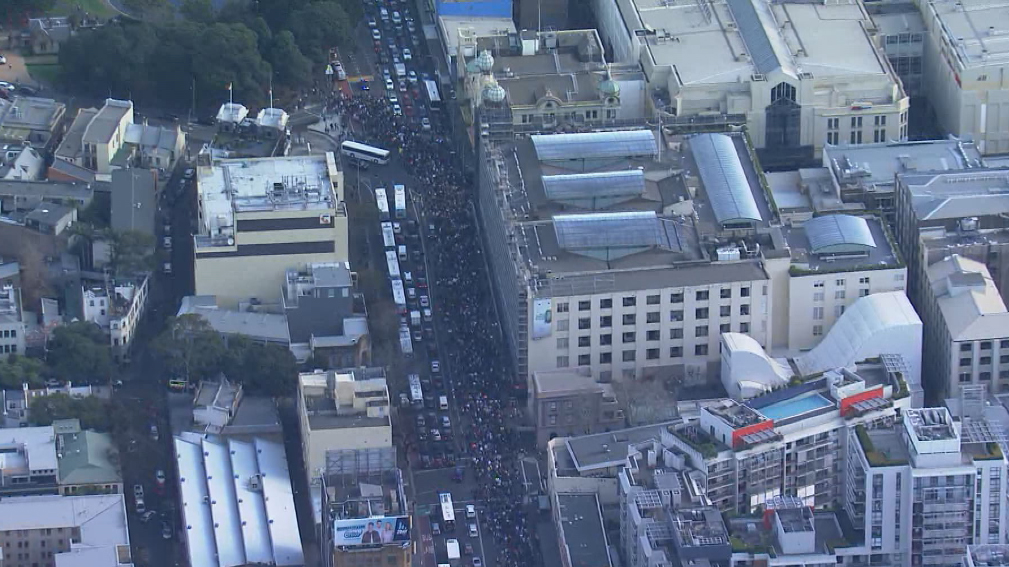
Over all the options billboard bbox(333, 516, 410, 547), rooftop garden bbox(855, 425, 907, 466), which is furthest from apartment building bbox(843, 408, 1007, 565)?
billboard bbox(333, 516, 410, 547)

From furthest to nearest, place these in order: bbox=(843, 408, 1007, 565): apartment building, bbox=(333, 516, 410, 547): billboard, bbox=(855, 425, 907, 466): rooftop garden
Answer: bbox=(333, 516, 410, 547): billboard
bbox=(855, 425, 907, 466): rooftop garden
bbox=(843, 408, 1007, 565): apartment building

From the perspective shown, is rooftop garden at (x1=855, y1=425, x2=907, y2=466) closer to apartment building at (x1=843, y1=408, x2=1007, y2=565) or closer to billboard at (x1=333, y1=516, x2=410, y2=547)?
apartment building at (x1=843, y1=408, x2=1007, y2=565)

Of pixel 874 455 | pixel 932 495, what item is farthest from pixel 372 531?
pixel 932 495

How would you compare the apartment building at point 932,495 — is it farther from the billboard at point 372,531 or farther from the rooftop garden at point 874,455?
the billboard at point 372,531

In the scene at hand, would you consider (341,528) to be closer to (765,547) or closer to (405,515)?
(405,515)

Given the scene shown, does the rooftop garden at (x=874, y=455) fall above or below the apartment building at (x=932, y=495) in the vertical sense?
above

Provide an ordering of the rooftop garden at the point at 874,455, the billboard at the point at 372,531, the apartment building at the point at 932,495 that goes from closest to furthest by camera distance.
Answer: the apartment building at the point at 932,495 → the rooftop garden at the point at 874,455 → the billboard at the point at 372,531

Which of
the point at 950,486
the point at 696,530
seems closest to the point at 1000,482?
the point at 950,486

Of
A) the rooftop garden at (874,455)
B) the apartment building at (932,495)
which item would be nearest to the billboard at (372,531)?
the apartment building at (932,495)
